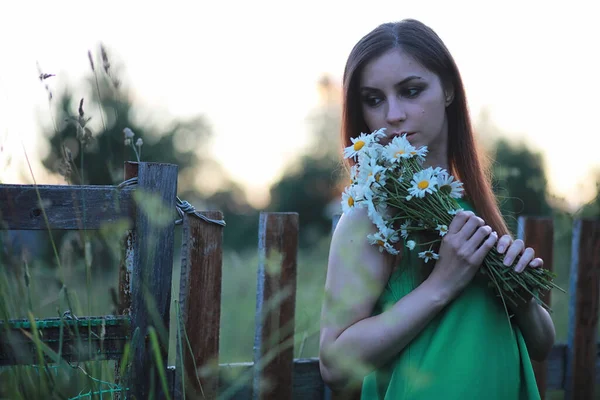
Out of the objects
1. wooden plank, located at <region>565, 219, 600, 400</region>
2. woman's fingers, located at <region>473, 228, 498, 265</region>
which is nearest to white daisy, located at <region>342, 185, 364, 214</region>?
woman's fingers, located at <region>473, 228, 498, 265</region>

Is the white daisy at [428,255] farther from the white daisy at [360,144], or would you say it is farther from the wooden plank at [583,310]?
the wooden plank at [583,310]

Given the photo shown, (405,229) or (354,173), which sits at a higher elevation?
(354,173)

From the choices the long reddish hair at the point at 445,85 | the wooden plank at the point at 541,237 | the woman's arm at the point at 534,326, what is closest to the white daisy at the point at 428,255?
the woman's arm at the point at 534,326

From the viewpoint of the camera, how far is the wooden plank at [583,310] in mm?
3242

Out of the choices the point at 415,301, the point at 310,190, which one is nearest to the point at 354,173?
the point at 415,301

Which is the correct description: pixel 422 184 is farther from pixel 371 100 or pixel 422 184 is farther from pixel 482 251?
pixel 371 100

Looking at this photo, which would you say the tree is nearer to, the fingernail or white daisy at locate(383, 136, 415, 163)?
white daisy at locate(383, 136, 415, 163)

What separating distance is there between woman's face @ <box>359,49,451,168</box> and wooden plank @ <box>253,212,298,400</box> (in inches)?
26.9

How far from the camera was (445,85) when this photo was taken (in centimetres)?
209

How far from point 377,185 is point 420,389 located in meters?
0.59

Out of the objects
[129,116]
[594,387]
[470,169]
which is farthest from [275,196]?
[470,169]

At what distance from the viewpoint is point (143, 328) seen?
1.83 metres

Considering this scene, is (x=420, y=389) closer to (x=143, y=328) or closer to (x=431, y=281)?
(x=431, y=281)

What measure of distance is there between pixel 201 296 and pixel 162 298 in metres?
0.24
